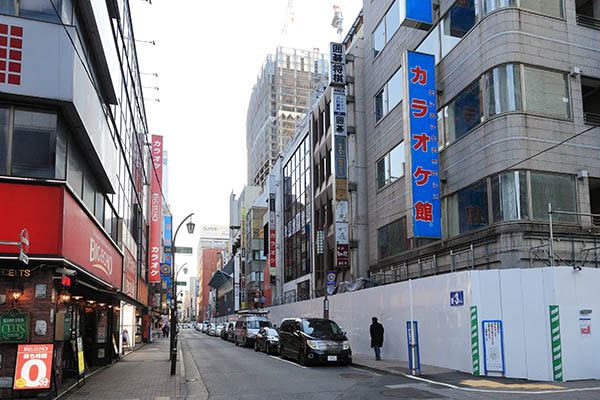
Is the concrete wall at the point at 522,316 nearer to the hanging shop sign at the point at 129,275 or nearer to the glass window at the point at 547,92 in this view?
the glass window at the point at 547,92

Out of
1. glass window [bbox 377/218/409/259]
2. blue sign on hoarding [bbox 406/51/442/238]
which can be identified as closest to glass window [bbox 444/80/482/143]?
blue sign on hoarding [bbox 406/51/442/238]

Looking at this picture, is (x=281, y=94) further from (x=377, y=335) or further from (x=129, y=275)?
(x=377, y=335)

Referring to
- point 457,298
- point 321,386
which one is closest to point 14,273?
point 321,386

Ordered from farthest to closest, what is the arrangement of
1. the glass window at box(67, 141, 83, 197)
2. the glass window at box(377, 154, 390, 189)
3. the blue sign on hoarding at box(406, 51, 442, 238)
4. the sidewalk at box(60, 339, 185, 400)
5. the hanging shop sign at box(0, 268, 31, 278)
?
the glass window at box(377, 154, 390, 189), the blue sign on hoarding at box(406, 51, 442, 238), the glass window at box(67, 141, 83, 197), the sidewalk at box(60, 339, 185, 400), the hanging shop sign at box(0, 268, 31, 278)


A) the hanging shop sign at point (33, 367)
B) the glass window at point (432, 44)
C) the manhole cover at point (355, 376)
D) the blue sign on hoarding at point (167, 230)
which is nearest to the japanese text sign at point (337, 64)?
the glass window at point (432, 44)

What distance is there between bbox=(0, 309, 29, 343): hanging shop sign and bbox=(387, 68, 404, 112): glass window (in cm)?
2084

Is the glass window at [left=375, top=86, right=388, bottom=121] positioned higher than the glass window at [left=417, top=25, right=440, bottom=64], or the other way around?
the glass window at [left=417, top=25, right=440, bottom=64]

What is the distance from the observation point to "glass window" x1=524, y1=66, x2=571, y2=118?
65.6ft

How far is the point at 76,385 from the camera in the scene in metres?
14.5

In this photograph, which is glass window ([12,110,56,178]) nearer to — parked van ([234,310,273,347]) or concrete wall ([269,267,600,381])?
concrete wall ([269,267,600,381])

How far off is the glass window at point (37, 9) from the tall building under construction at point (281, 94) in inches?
4417

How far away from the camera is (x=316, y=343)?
2002 centimetres

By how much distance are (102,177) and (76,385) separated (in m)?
6.50

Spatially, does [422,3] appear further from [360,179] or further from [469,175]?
[360,179]
